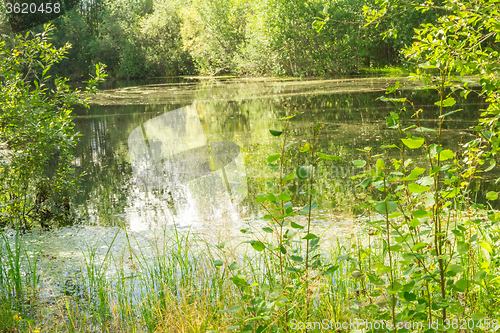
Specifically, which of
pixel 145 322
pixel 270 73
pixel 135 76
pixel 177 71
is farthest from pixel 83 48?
pixel 145 322

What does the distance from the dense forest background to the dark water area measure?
4072 mm

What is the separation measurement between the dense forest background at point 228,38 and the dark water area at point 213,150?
13.4 ft

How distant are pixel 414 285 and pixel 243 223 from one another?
9.70 feet

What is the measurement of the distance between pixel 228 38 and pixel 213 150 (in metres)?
21.5

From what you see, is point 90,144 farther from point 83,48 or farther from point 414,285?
point 83,48

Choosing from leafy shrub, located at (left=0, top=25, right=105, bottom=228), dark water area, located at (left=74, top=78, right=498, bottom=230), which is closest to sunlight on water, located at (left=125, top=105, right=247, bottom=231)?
dark water area, located at (left=74, top=78, right=498, bottom=230)

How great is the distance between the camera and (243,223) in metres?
4.20

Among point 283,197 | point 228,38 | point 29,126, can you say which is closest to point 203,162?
point 29,126

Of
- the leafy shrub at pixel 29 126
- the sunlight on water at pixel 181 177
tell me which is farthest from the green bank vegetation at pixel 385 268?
the leafy shrub at pixel 29 126

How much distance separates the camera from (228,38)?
2769 centimetres

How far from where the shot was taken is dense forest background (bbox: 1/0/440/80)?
20.8 m

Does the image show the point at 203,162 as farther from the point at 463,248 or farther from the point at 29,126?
the point at 463,248

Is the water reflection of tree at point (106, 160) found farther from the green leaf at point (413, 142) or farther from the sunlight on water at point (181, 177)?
the green leaf at point (413, 142)

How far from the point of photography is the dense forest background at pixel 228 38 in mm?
20781
